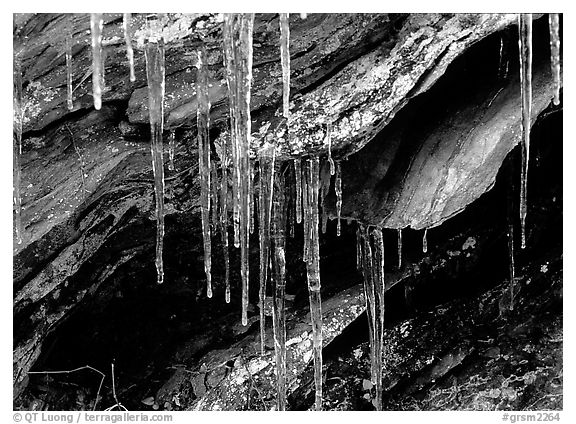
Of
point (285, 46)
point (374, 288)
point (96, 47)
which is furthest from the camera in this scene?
point (374, 288)

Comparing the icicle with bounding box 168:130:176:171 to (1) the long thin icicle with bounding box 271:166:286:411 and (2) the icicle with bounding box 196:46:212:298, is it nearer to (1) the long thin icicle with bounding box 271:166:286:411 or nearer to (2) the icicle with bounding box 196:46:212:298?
(2) the icicle with bounding box 196:46:212:298

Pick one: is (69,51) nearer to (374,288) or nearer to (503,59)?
(503,59)

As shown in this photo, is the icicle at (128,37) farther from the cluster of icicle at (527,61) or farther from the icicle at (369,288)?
the icicle at (369,288)

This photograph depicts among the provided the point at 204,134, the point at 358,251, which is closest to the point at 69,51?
the point at 204,134

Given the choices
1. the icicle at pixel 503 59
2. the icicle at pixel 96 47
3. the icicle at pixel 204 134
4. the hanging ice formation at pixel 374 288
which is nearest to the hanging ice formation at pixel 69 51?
the icicle at pixel 96 47

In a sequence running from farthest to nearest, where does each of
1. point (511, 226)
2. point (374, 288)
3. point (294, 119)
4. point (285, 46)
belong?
point (511, 226) → point (374, 288) → point (294, 119) → point (285, 46)

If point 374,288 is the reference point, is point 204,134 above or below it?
above

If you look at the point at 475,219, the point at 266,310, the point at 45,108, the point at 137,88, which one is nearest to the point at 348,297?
the point at 266,310
